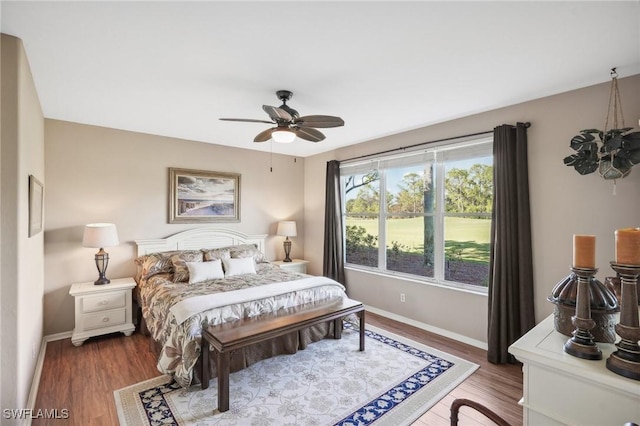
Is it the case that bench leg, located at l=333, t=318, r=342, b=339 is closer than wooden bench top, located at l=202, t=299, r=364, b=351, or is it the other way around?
wooden bench top, located at l=202, t=299, r=364, b=351

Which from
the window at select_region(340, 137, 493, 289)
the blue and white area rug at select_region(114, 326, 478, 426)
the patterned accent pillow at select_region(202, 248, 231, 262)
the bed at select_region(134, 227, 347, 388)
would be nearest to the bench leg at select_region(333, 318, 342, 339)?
the bed at select_region(134, 227, 347, 388)

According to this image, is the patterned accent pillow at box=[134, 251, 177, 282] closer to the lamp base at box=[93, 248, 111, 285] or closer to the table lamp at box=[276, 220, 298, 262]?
the lamp base at box=[93, 248, 111, 285]

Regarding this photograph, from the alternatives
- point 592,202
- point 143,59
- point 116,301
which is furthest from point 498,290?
point 116,301

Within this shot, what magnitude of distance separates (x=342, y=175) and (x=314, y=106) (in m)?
2.12

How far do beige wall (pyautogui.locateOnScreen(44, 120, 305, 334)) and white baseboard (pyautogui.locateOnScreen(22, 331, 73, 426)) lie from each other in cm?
7

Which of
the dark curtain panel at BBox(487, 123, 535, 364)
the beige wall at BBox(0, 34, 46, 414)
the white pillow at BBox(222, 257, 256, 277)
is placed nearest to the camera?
the beige wall at BBox(0, 34, 46, 414)

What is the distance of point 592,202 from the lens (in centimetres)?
267

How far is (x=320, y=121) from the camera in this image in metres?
2.65

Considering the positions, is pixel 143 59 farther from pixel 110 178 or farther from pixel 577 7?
pixel 577 7

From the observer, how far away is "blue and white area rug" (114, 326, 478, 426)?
2215 mm

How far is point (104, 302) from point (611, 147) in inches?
203

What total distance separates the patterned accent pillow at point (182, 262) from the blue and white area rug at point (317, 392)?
1233 millimetres

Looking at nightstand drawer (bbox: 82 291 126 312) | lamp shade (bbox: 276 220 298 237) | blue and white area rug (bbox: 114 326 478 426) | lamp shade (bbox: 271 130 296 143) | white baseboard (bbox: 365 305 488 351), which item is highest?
lamp shade (bbox: 271 130 296 143)

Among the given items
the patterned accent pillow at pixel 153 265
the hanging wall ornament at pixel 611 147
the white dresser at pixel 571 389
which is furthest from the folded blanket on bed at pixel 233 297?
the hanging wall ornament at pixel 611 147
